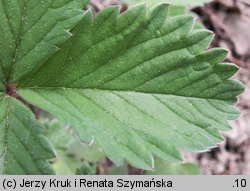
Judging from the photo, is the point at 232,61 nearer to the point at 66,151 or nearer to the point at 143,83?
the point at 66,151

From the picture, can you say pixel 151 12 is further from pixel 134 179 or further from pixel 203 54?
pixel 134 179

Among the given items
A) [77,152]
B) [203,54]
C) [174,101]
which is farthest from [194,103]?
[77,152]

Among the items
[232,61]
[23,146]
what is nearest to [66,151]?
[23,146]

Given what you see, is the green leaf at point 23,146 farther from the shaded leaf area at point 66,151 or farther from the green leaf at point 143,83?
the shaded leaf area at point 66,151

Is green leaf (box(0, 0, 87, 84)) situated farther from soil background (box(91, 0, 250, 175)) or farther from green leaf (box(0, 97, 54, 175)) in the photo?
soil background (box(91, 0, 250, 175))

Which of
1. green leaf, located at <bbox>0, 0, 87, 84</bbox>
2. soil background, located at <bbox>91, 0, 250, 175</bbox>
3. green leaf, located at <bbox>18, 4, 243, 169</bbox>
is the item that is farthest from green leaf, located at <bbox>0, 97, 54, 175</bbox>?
soil background, located at <bbox>91, 0, 250, 175</bbox>

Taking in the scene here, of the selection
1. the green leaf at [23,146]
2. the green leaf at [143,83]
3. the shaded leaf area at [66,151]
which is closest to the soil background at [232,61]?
the shaded leaf area at [66,151]
